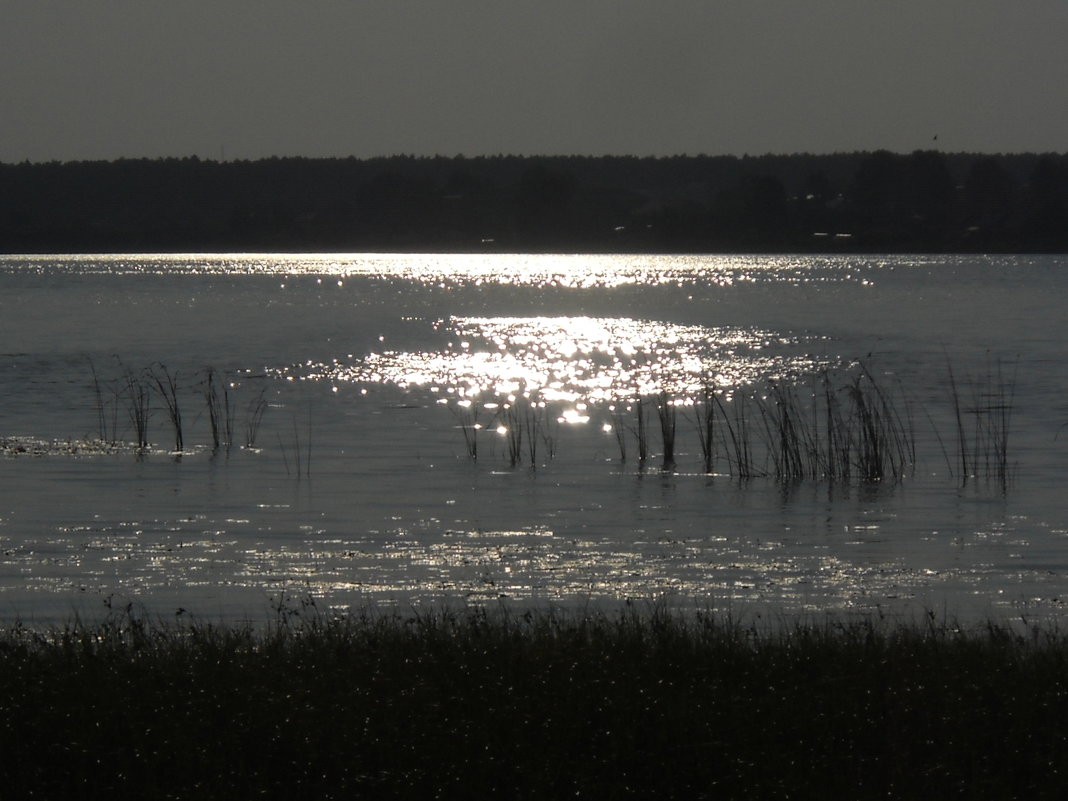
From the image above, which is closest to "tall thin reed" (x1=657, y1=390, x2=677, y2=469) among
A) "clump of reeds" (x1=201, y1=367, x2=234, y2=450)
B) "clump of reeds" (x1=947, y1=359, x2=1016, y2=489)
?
"clump of reeds" (x1=947, y1=359, x2=1016, y2=489)

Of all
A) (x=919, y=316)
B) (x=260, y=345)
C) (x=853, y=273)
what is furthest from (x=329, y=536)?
(x=853, y=273)

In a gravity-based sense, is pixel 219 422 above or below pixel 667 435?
below

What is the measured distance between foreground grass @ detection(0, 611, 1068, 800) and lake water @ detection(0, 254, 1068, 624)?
338cm

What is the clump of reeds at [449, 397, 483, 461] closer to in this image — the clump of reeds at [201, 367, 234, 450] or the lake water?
the lake water

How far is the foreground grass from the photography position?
24.0ft

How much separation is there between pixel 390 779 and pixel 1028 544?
38.8 feet

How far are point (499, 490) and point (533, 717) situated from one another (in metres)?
13.9

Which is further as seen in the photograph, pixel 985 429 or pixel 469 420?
pixel 469 420

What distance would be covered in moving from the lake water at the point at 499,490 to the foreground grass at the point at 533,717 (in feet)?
11.1

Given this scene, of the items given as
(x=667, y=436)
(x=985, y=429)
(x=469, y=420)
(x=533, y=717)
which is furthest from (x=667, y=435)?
(x=533, y=717)

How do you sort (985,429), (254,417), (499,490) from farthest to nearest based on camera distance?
(254,417)
(985,429)
(499,490)

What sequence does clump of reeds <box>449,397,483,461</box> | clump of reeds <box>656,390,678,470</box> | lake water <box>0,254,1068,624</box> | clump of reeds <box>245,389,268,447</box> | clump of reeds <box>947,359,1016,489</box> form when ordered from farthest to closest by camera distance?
clump of reeds <box>245,389,268,447</box> → clump of reeds <box>449,397,483,461</box> → clump of reeds <box>656,390,678,470</box> → clump of reeds <box>947,359,1016,489</box> → lake water <box>0,254,1068,624</box>

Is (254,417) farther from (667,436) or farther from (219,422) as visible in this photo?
(667,436)

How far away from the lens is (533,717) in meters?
8.01
